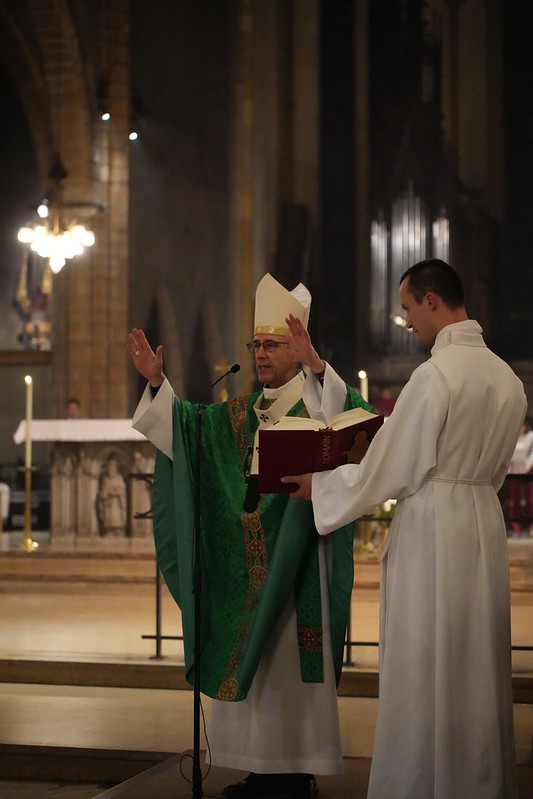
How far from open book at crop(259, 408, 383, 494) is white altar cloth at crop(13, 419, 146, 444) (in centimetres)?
646

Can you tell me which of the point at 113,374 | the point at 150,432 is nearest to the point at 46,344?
the point at 113,374

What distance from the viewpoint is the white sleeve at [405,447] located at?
10.3 ft

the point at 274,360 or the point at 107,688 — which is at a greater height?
the point at 274,360

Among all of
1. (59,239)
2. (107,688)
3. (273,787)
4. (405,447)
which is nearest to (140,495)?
(59,239)

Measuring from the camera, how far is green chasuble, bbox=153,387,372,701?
12.4 feet

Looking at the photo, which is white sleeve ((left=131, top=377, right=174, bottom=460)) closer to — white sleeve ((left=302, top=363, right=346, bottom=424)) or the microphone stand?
the microphone stand

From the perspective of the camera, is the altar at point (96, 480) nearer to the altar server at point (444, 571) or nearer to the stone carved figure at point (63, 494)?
the stone carved figure at point (63, 494)

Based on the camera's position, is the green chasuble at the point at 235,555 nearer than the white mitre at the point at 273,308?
Yes

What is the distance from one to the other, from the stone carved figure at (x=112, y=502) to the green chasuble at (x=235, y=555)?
19.0ft

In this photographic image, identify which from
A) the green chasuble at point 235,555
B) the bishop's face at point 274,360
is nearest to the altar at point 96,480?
the green chasuble at point 235,555

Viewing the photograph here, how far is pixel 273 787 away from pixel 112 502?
619cm

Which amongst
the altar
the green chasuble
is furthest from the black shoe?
the altar

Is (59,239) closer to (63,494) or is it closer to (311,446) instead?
(63,494)

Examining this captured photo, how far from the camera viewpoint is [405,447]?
3.14 meters
